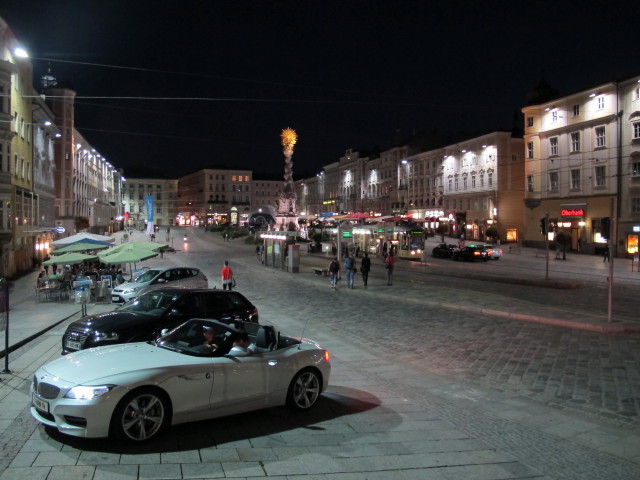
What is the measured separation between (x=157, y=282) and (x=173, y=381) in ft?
44.9

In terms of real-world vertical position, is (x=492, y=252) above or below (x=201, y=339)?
below

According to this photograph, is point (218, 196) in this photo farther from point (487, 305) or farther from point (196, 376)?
point (196, 376)

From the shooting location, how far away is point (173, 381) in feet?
19.2

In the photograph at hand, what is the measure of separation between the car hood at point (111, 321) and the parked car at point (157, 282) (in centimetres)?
781

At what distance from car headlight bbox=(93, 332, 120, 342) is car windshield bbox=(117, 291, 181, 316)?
97 centimetres

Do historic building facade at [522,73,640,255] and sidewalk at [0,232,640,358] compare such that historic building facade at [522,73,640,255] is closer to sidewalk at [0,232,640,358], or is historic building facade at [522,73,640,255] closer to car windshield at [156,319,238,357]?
sidewalk at [0,232,640,358]

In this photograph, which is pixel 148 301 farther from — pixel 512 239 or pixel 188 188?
pixel 188 188

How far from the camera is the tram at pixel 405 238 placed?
43.1 meters

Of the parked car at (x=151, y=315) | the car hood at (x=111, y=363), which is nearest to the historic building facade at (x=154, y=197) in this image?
Answer: the parked car at (x=151, y=315)

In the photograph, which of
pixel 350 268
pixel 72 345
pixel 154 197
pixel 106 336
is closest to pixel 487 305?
pixel 350 268

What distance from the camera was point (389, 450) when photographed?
5910mm

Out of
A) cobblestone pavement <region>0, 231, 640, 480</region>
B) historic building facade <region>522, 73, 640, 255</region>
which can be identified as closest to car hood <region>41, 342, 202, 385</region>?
cobblestone pavement <region>0, 231, 640, 480</region>

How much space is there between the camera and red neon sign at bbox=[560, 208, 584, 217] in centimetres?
4881

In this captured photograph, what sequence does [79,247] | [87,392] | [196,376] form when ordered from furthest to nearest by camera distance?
[79,247], [196,376], [87,392]
